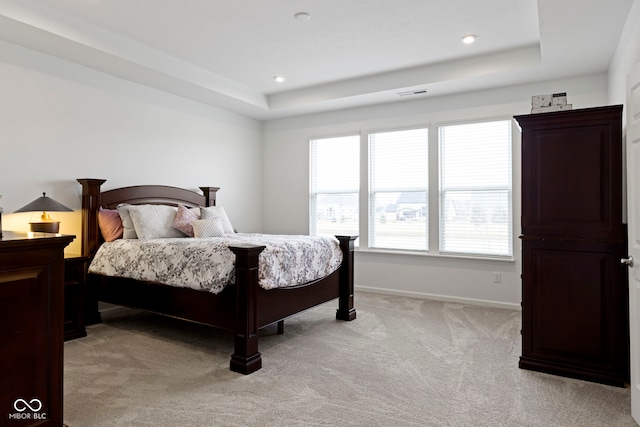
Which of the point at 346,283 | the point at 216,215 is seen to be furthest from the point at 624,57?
the point at 216,215

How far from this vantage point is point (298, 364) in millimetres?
3008

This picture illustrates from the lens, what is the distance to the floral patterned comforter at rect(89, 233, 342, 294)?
3080 mm

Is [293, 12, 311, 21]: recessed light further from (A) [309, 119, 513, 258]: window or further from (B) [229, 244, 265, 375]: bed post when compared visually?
(A) [309, 119, 513, 258]: window

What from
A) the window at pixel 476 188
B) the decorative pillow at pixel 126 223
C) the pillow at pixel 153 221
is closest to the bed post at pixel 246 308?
the pillow at pixel 153 221

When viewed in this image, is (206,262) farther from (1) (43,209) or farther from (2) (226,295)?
(1) (43,209)

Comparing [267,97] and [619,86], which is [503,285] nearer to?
[619,86]

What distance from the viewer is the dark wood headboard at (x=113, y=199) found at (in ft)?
13.4

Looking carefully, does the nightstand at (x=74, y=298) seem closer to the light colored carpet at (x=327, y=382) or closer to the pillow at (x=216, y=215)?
the light colored carpet at (x=327, y=382)

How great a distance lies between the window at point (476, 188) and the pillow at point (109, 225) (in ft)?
12.6

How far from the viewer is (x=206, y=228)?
4363 mm

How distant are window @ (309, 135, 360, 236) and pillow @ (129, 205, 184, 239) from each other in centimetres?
238

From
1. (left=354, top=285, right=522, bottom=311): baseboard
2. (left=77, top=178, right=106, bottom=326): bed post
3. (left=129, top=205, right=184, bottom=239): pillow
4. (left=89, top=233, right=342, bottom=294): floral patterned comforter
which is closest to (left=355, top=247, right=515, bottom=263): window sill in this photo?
(left=354, top=285, right=522, bottom=311): baseboard

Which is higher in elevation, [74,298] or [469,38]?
[469,38]

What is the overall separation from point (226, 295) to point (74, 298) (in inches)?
64.4
